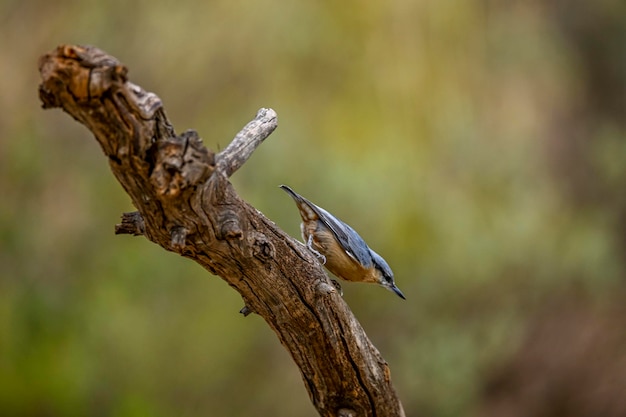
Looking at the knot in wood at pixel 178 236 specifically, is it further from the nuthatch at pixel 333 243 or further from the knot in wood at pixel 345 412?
the knot in wood at pixel 345 412

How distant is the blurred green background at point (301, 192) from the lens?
4699 millimetres

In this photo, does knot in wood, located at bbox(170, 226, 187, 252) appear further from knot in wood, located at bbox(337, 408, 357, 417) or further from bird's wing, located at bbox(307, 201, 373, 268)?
knot in wood, located at bbox(337, 408, 357, 417)

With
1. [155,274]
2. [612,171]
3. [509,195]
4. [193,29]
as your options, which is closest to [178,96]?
[193,29]

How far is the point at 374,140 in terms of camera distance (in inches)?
195

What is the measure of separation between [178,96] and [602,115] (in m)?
3.44

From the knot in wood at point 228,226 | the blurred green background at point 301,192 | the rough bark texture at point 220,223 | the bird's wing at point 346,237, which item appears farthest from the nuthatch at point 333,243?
the blurred green background at point 301,192

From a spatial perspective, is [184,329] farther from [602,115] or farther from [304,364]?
[602,115]

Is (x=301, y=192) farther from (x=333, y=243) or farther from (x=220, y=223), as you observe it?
(x=220, y=223)

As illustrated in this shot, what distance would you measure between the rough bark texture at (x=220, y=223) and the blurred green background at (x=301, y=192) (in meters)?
2.61

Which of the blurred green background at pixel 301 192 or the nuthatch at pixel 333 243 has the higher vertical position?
the blurred green background at pixel 301 192

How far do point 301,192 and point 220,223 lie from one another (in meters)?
3.19

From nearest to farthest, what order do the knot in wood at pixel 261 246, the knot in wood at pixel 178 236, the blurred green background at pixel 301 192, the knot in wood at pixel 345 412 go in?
the knot in wood at pixel 178 236 < the knot in wood at pixel 261 246 < the knot in wood at pixel 345 412 < the blurred green background at pixel 301 192

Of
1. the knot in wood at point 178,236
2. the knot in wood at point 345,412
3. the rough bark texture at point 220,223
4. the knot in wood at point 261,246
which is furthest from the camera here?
the knot in wood at point 345,412

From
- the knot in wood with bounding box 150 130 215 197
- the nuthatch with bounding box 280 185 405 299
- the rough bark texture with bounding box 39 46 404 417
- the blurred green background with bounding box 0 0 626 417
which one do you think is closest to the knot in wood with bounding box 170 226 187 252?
the rough bark texture with bounding box 39 46 404 417
